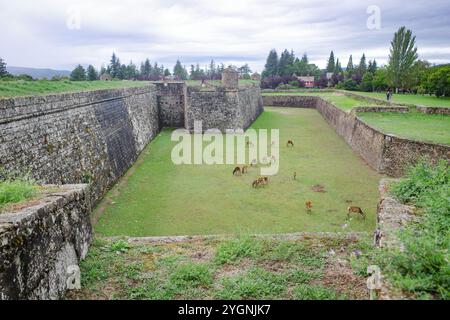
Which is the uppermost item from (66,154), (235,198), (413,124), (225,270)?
(413,124)

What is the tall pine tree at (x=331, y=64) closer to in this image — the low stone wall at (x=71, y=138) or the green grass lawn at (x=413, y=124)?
the green grass lawn at (x=413, y=124)

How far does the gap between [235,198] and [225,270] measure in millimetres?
6136

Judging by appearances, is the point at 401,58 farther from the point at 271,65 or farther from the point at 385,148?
the point at 271,65

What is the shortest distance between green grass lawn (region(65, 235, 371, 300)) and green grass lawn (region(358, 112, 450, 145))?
867 cm

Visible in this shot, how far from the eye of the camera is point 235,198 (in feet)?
34.4

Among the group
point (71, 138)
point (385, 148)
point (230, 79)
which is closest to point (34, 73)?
point (230, 79)

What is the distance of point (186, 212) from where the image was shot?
941 cm

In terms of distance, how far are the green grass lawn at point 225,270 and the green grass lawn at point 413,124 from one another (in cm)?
867

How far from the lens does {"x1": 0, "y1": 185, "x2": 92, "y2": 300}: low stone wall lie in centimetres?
305

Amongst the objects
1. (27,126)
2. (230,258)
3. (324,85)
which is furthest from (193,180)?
(324,85)

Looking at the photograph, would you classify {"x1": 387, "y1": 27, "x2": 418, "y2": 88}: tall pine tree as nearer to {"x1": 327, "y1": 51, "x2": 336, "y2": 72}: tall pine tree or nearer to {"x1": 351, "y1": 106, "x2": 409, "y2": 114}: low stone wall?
{"x1": 351, "y1": 106, "x2": 409, "y2": 114}: low stone wall

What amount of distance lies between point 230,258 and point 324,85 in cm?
5103

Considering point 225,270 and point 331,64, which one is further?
point 331,64
